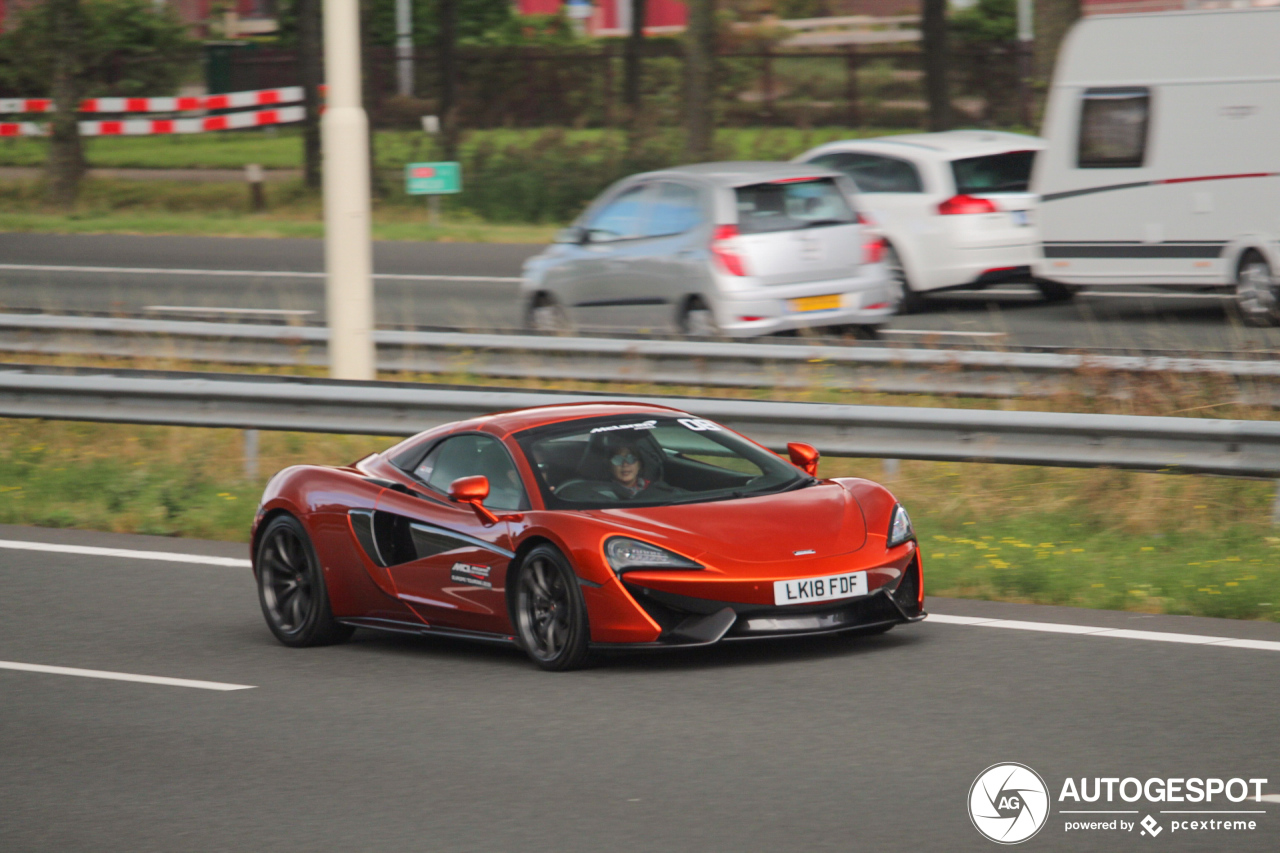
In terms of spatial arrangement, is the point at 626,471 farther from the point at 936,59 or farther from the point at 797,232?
the point at 936,59

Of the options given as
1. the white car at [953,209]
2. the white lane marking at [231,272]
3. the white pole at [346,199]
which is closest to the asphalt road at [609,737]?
the white pole at [346,199]

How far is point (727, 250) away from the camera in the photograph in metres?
15.5

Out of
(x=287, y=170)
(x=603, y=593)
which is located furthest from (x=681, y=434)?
(x=287, y=170)

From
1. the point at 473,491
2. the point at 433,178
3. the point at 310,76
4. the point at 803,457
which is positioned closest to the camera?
the point at 473,491

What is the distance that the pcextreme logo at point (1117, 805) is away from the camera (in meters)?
5.64

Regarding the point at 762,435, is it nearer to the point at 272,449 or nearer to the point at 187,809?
the point at 272,449

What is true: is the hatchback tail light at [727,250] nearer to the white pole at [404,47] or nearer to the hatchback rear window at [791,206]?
the hatchback rear window at [791,206]

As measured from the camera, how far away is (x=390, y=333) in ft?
52.2

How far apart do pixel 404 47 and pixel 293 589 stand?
4265cm

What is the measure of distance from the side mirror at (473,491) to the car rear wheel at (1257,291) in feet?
35.2

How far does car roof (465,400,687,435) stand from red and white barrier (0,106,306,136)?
3058 centimetres

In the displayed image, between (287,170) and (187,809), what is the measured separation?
33.2 m

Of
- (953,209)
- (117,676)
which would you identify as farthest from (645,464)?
(953,209)

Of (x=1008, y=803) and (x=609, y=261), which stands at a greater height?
(x=609, y=261)
